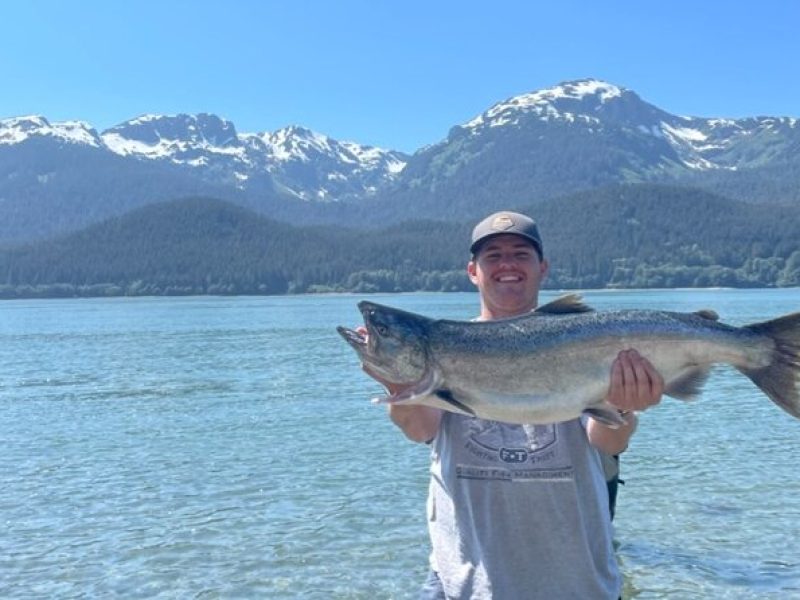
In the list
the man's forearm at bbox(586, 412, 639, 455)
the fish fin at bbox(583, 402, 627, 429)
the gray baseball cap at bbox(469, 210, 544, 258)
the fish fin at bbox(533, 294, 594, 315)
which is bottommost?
the man's forearm at bbox(586, 412, 639, 455)

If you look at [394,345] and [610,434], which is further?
[394,345]

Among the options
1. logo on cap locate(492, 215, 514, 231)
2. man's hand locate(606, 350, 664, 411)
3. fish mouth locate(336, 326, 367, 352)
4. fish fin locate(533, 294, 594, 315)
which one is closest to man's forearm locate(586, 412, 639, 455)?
man's hand locate(606, 350, 664, 411)

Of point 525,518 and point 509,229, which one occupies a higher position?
point 509,229

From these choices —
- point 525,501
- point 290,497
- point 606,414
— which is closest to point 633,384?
point 606,414

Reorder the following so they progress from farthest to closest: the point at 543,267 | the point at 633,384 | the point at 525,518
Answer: the point at 543,267 < the point at 633,384 < the point at 525,518

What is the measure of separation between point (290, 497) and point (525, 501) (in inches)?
625

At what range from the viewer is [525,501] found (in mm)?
5430

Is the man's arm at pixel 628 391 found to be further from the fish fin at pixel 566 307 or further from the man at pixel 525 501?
the fish fin at pixel 566 307

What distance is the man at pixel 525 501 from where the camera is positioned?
538 cm

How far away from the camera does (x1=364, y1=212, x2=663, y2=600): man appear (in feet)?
17.7

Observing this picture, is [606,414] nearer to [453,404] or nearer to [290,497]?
[453,404]

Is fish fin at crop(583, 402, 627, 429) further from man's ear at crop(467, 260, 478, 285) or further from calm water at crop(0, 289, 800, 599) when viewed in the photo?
calm water at crop(0, 289, 800, 599)

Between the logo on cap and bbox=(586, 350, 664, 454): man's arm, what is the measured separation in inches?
41.9

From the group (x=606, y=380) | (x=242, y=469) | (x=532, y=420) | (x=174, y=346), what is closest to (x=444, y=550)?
(x=532, y=420)
